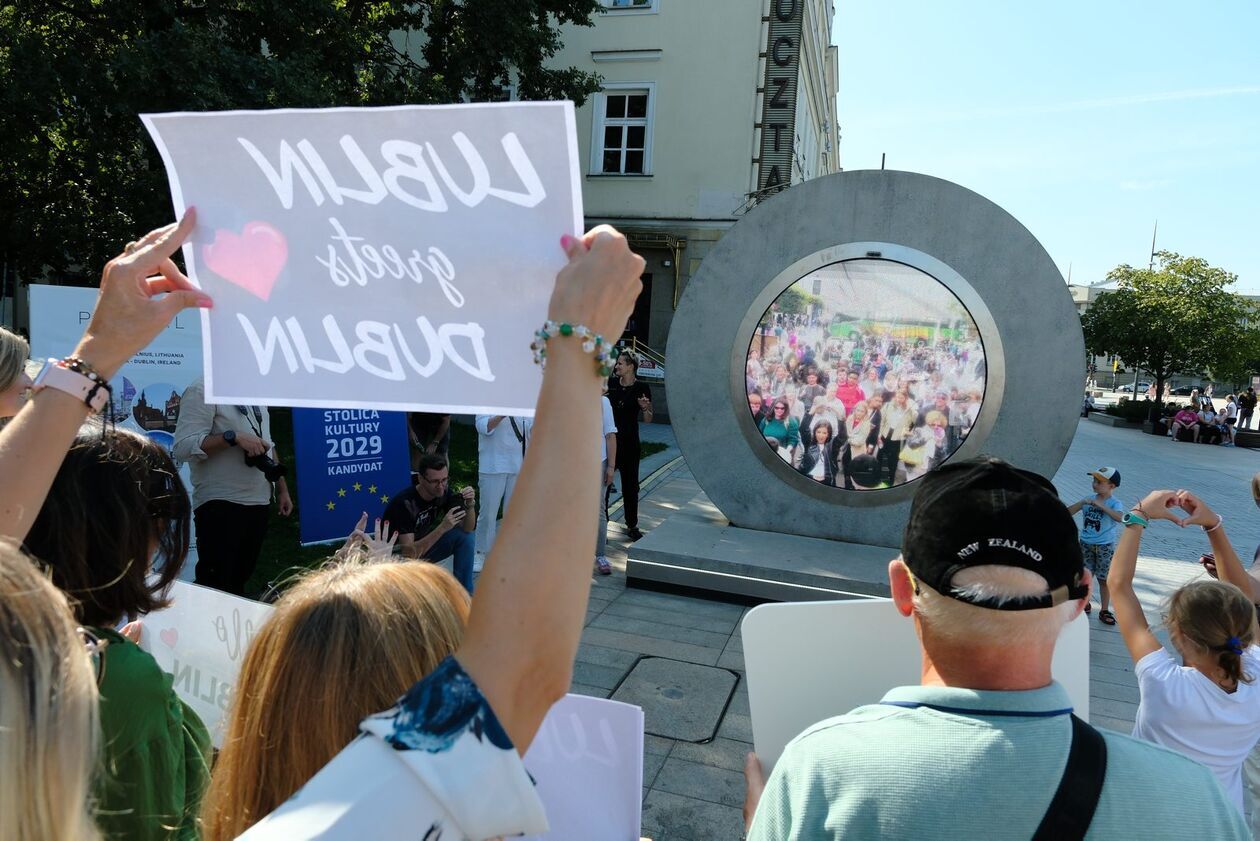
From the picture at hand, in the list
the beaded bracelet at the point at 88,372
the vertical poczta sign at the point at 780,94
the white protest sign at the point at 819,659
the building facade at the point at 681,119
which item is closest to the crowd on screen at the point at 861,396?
the white protest sign at the point at 819,659

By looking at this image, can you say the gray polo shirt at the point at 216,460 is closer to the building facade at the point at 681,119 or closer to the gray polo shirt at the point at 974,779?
the gray polo shirt at the point at 974,779

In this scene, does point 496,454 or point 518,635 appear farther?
point 496,454

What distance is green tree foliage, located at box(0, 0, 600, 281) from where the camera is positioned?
35.0 ft

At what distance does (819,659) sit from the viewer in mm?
1750

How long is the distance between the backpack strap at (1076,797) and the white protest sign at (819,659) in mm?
623

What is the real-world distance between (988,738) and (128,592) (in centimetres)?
161

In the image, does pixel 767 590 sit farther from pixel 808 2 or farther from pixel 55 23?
pixel 808 2

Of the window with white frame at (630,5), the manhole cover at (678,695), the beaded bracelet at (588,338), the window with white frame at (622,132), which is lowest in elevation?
the manhole cover at (678,695)

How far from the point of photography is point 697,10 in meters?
18.4

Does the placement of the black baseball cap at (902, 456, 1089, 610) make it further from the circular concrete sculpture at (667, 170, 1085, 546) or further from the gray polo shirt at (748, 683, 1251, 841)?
the circular concrete sculpture at (667, 170, 1085, 546)

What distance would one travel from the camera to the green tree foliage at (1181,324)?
2645 centimetres

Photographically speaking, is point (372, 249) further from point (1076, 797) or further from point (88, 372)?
point (1076, 797)

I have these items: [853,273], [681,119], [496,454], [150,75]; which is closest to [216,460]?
[496,454]

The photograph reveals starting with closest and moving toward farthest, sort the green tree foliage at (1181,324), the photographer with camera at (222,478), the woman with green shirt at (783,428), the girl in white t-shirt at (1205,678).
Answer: the girl in white t-shirt at (1205,678), the photographer with camera at (222,478), the woman with green shirt at (783,428), the green tree foliage at (1181,324)
